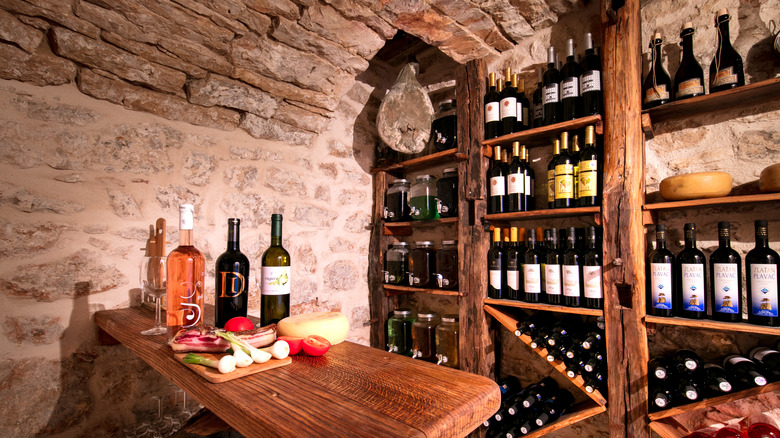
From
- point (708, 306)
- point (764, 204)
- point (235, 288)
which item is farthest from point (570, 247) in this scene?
point (235, 288)

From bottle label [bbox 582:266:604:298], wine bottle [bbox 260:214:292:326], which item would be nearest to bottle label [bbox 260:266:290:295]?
wine bottle [bbox 260:214:292:326]

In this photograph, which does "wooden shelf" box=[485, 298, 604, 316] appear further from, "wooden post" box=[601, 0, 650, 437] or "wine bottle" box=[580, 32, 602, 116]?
"wine bottle" box=[580, 32, 602, 116]

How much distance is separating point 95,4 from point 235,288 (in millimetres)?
1154

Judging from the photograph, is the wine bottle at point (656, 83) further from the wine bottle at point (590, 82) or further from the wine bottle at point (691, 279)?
the wine bottle at point (691, 279)

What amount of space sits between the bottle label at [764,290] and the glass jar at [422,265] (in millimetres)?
1438

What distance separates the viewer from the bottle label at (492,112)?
1.99m

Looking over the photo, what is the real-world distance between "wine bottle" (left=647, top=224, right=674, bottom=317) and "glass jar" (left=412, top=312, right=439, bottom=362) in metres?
1.17

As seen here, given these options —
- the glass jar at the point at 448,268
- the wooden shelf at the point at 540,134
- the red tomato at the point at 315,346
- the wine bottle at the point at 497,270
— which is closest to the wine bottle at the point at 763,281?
the wooden shelf at the point at 540,134

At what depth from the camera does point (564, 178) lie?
68.1 inches

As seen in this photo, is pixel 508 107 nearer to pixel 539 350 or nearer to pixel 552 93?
pixel 552 93

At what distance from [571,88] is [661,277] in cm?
96

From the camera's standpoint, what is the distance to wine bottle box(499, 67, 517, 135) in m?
1.93

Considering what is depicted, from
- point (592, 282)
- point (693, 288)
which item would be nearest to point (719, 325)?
point (693, 288)

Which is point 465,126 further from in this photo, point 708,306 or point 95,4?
point 95,4
